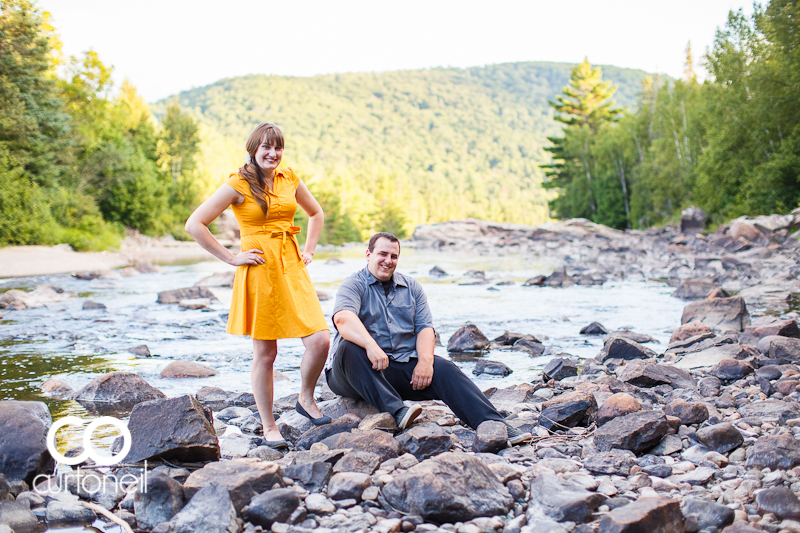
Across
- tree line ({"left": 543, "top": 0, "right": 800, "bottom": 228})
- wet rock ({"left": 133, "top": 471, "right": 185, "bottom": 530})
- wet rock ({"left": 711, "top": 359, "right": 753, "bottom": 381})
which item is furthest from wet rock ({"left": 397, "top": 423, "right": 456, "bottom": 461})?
tree line ({"left": 543, "top": 0, "right": 800, "bottom": 228})

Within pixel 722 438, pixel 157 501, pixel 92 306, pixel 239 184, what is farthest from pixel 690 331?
pixel 92 306

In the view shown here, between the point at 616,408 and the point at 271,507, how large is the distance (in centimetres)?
262

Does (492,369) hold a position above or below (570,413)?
below

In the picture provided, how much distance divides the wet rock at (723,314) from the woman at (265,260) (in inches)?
276

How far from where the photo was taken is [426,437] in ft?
12.8

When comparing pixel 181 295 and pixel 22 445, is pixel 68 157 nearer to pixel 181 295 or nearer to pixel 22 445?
pixel 181 295

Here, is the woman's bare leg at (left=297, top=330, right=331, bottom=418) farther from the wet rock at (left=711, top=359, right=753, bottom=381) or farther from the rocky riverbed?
the wet rock at (left=711, top=359, right=753, bottom=381)

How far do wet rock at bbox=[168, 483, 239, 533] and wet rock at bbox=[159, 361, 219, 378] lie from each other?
4133mm

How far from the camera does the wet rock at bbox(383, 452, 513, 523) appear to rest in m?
2.97

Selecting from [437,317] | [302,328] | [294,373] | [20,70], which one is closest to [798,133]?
[437,317]

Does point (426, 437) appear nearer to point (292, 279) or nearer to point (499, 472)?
point (499, 472)

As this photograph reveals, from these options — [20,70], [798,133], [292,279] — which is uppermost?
[20,70]

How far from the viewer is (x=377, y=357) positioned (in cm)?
436

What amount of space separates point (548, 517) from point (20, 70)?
1376 inches
